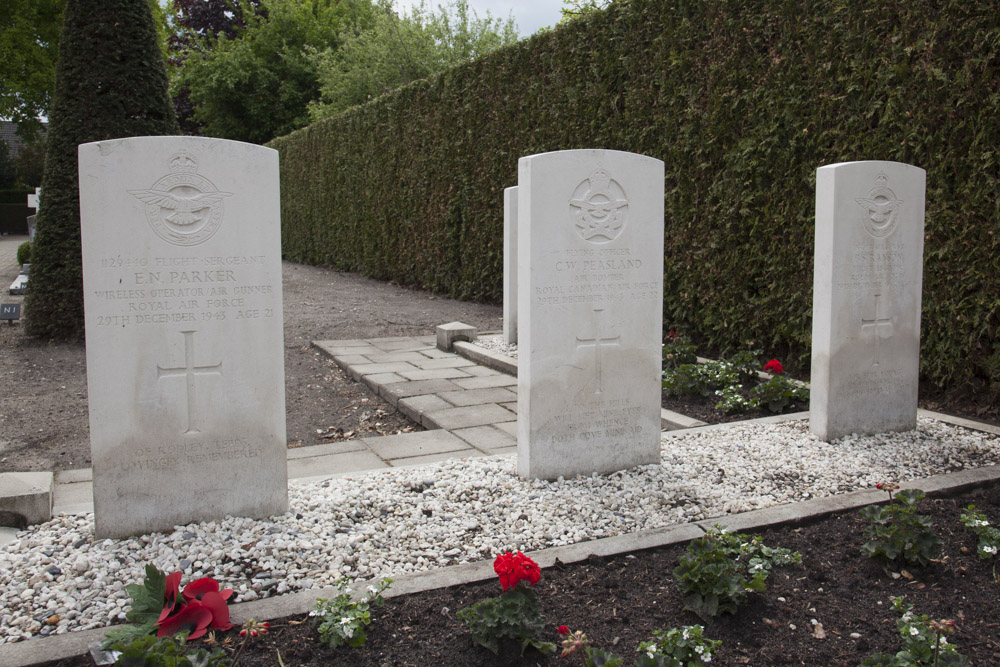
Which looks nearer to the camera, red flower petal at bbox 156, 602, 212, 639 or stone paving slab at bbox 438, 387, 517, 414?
red flower petal at bbox 156, 602, 212, 639

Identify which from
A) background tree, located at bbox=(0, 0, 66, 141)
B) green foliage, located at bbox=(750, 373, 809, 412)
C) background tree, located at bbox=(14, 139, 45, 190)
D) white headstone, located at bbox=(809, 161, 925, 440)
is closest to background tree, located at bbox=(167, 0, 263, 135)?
background tree, located at bbox=(0, 0, 66, 141)

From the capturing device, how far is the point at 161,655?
1.90 metres

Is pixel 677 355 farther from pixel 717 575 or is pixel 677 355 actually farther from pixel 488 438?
pixel 717 575

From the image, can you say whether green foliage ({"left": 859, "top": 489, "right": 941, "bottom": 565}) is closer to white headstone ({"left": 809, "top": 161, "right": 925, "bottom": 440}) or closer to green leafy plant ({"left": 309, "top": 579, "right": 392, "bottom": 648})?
white headstone ({"left": 809, "top": 161, "right": 925, "bottom": 440})

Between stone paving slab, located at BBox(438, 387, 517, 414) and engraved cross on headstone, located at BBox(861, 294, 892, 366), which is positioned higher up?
engraved cross on headstone, located at BBox(861, 294, 892, 366)

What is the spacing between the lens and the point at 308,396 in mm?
6180

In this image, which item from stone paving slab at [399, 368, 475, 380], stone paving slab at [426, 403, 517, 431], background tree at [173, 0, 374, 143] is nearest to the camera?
stone paving slab at [426, 403, 517, 431]

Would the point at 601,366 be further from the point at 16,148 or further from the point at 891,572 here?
the point at 16,148

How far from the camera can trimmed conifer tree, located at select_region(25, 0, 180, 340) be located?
24.7ft

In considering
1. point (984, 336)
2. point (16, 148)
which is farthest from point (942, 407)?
point (16, 148)

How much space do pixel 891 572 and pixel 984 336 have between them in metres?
2.94

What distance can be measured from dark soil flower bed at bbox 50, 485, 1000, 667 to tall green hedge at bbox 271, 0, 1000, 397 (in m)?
2.82

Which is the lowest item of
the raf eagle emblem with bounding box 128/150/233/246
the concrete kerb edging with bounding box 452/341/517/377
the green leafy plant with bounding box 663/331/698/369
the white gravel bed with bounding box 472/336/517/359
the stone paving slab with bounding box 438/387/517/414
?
the stone paving slab with bounding box 438/387/517/414

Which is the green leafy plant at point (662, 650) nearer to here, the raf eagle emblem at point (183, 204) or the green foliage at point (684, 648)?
the green foliage at point (684, 648)
